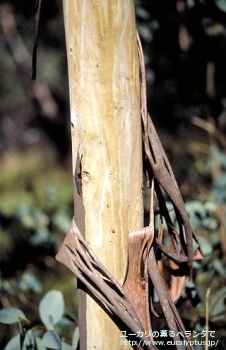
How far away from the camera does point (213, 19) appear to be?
1542 mm

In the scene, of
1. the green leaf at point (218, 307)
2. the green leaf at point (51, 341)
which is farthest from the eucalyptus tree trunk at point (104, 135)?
the green leaf at point (218, 307)

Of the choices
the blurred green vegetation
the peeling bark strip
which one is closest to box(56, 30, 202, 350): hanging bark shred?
the peeling bark strip

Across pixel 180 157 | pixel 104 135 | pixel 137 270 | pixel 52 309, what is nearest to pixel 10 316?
pixel 52 309

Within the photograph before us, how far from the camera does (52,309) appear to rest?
1.22 m

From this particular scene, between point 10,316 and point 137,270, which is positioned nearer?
point 137,270

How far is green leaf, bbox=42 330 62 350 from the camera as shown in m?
1.16

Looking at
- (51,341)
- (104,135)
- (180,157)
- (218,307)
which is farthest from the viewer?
(180,157)

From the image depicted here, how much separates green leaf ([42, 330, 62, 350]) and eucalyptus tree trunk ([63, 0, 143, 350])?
0.31 meters

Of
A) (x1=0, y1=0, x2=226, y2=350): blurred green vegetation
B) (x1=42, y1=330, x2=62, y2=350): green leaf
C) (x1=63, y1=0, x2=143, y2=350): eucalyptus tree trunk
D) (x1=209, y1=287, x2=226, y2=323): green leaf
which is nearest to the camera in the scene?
(x1=63, y1=0, x2=143, y2=350): eucalyptus tree trunk

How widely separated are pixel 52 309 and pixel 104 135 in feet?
1.79

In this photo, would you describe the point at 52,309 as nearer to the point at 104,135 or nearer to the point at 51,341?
the point at 51,341

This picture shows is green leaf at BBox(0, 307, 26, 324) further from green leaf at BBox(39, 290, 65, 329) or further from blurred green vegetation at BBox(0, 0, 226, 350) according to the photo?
blurred green vegetation at BBox(0, 0, 226, 350)

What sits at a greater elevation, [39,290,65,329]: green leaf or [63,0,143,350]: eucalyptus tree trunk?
[63,0,143,350]: eucalyptus tree trunk

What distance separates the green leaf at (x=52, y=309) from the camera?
1.21 metres
